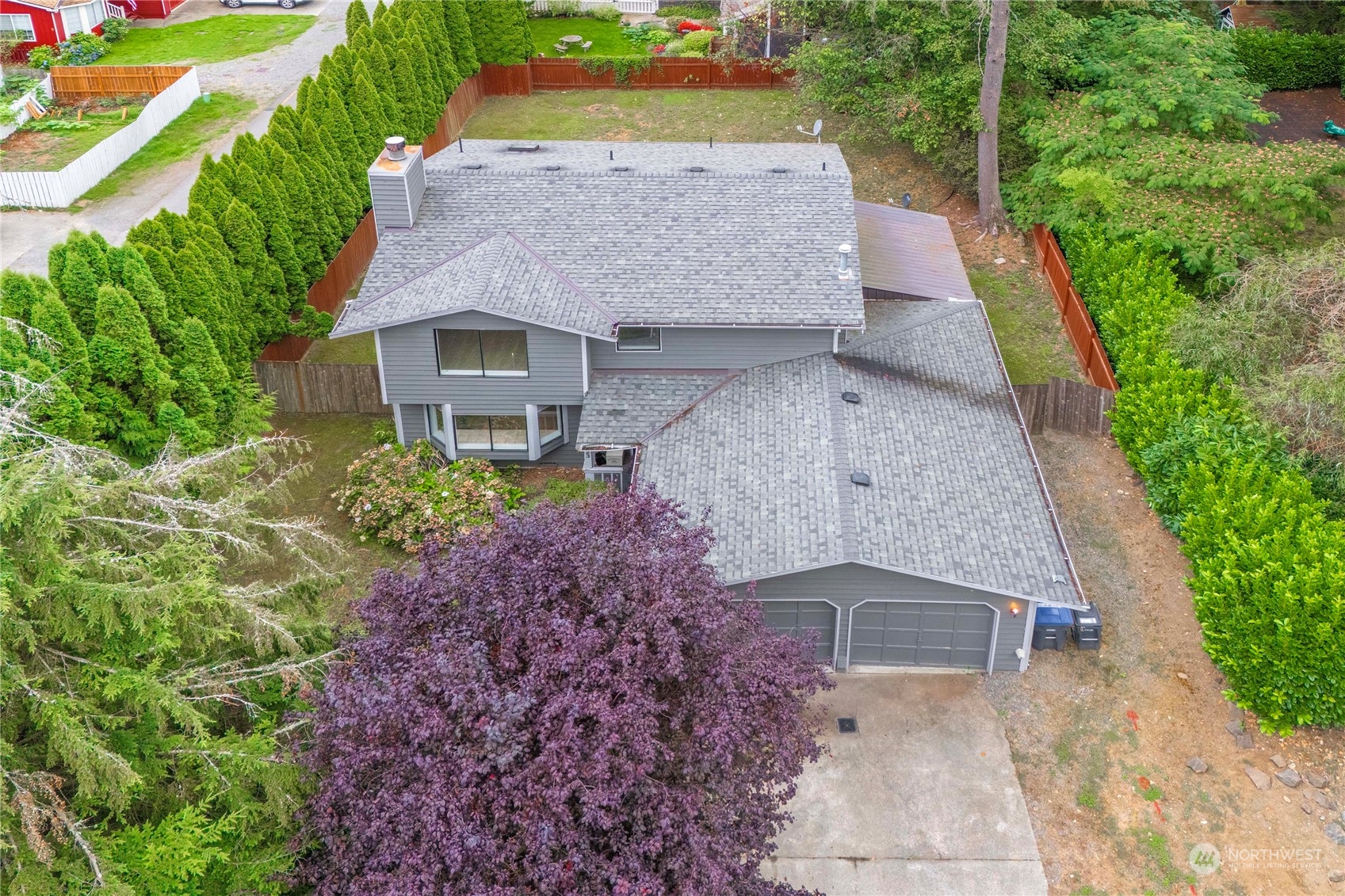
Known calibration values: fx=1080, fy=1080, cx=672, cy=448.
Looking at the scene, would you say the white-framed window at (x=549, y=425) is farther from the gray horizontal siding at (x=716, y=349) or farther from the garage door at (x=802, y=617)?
the garage door at (x=802, y=617)

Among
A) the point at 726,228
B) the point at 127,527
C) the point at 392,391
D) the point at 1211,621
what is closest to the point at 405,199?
the point at 392,391

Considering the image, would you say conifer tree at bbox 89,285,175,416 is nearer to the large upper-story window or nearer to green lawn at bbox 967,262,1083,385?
the large upper-story window

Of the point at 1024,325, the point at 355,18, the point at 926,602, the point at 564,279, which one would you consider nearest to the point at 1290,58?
the point at 1024,325

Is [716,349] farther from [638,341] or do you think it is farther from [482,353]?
[482,353]

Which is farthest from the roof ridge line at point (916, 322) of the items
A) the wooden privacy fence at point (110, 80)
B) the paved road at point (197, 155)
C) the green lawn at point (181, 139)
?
the wooden privacy fence at point (110, 80)

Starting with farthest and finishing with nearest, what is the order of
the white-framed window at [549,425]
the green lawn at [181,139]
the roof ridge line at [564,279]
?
1. the green lawn at [181,139]
2. the white-framed window at [549,425]
3. the roof ridge line at [564,279]

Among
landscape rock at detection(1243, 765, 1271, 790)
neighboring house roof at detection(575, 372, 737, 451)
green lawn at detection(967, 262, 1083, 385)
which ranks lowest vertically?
landscape rock at detection(1243, 765, 1271, 790)

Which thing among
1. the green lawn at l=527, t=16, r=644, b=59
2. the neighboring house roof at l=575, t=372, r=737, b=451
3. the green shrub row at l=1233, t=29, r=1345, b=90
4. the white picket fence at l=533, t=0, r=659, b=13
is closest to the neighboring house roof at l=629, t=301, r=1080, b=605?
the neighboring house roof at l=575, t=372, r=737, b=451
